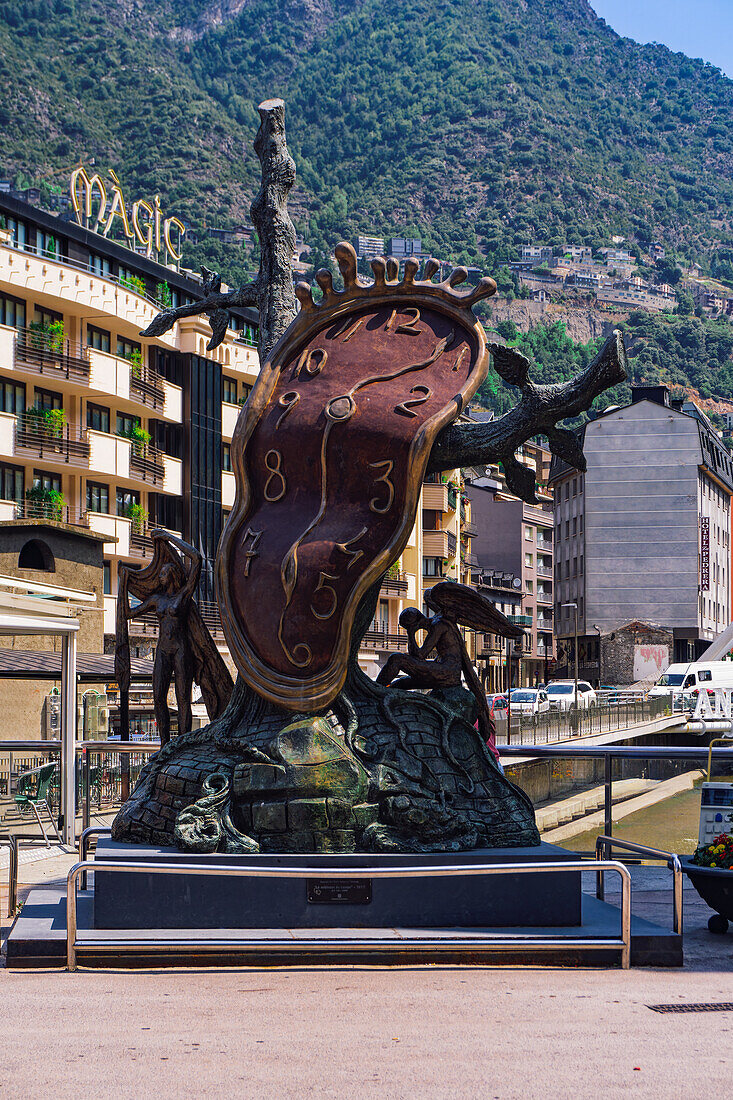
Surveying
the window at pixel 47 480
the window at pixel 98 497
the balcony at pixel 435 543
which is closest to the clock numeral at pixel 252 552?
the window at pixel 47 480

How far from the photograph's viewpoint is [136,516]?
48.6 metres

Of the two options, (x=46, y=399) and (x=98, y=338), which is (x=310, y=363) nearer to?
(x=46, y=399)

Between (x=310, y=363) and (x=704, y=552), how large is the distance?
8510 cm

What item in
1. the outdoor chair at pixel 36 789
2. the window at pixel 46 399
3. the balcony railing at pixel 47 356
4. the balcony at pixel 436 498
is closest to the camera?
the outdoor chair at pixel 36 789

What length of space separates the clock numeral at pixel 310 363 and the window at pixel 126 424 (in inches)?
1481

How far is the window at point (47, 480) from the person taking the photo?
146 feet

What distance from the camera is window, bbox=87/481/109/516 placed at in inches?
1851

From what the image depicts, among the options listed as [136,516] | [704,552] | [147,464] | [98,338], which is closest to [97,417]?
[147,464]

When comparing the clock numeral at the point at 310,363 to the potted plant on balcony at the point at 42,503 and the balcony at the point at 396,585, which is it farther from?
the balcony at the point at 396,585

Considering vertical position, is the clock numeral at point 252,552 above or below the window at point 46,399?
below

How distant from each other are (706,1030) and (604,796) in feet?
21.0

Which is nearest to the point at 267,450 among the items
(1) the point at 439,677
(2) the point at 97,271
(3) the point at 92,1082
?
(1) the point at 439,677

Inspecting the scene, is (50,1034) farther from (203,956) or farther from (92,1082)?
(203,956)

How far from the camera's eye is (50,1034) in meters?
7.82
